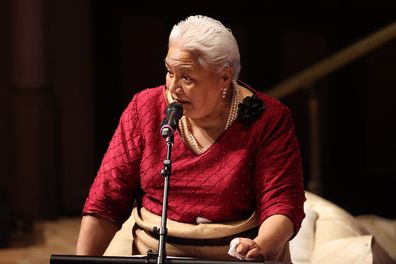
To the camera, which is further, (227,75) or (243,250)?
(227,75)

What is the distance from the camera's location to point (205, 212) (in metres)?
3.07

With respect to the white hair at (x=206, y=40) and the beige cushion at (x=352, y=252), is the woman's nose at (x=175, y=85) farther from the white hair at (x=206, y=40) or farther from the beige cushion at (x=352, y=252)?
the beige cushion at (x=352, y=252)

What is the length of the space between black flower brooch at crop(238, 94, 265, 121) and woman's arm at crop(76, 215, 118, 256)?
1.79 ft

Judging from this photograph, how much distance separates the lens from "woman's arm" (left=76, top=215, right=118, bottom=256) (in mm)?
3164

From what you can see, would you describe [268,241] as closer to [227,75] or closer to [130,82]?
[227,75]

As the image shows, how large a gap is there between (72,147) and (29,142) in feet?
1.31

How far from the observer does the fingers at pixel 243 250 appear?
9.18 ft

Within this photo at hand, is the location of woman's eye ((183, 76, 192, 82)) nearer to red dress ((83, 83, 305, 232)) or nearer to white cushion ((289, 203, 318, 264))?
red dress ((83, 83, 305, 232))

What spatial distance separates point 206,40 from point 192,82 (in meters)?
0.13

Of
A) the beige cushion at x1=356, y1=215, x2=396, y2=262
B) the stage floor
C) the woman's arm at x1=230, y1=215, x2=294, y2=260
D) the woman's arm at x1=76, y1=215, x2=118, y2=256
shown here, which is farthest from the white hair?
the stage floor

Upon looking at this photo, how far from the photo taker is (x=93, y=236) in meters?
3.17

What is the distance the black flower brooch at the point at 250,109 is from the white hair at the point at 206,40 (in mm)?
165

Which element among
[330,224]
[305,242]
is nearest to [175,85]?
[305,242]

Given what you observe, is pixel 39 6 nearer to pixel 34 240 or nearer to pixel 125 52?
pixel 125 52
